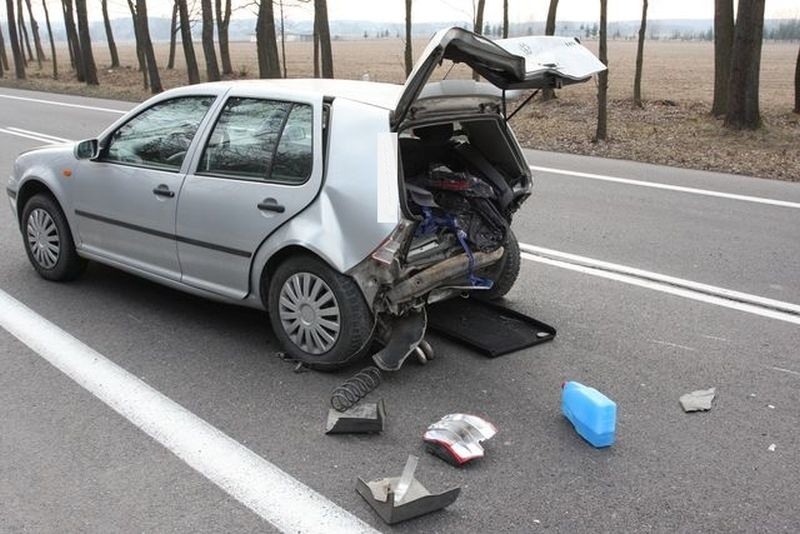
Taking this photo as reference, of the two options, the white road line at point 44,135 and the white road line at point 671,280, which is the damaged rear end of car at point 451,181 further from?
the white road line at point 44,135

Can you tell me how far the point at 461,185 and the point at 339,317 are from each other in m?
1.32

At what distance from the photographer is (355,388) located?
418 centimetres

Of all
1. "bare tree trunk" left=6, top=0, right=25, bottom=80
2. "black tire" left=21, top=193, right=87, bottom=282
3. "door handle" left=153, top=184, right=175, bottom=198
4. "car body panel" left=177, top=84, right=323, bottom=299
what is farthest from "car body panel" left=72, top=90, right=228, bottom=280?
"bare tree trunk" left=6, top=0, right=25, bottom=80

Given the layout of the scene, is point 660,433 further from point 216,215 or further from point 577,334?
point 216,215

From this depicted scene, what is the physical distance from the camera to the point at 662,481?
3.43m

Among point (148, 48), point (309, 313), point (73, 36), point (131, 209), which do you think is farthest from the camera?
point (73, 36)

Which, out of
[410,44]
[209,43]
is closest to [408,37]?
[410,44]

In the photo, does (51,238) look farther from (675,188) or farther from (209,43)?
(209,43)

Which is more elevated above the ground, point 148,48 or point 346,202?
point 148,48

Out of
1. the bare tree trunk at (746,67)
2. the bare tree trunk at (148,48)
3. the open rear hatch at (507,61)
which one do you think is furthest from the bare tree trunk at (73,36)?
the open rear hatch at (507,61)

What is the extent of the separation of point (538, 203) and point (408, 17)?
15.0 m

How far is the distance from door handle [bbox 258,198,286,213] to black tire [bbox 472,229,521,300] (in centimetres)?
166

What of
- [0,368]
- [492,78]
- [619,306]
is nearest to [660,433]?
[619,306]

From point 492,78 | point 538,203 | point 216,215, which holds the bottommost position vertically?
point 538,203
